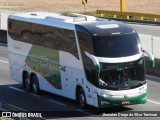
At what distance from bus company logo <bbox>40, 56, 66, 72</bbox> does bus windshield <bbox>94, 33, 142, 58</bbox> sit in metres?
2.26

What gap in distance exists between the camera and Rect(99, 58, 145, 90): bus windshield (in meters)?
19.3

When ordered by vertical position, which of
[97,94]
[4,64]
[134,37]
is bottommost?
[4,64]

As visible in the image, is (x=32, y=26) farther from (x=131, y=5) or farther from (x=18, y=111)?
(x=131, y=5)

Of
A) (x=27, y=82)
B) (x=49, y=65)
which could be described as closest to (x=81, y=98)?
(x=49, y=65)

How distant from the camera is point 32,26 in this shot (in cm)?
2386

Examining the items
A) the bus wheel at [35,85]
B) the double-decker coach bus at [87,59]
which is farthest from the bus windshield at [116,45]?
the bus wheel at [35,85]

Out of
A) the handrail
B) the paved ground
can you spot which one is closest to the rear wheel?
the handrail

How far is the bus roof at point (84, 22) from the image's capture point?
20.1 metres

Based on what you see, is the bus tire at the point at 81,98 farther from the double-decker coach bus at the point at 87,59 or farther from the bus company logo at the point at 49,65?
the bus company logo at the point at 49,65

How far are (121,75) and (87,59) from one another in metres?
1.23

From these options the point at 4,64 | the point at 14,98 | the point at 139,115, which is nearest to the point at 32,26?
the point at 14,98

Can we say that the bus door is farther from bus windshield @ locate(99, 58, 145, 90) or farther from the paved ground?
the paved ground

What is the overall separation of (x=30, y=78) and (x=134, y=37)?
5718mm

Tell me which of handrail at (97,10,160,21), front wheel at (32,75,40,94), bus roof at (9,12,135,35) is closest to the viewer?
bus roof at (9,12,135,35)
